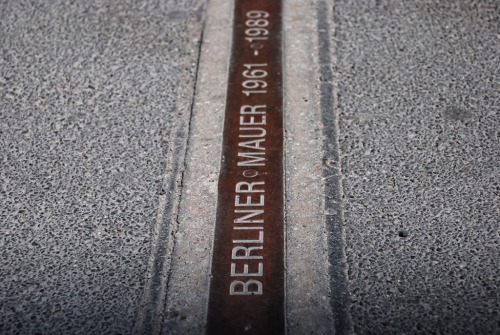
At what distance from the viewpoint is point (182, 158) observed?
3.52 meters

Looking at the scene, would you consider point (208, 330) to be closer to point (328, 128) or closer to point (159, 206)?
point (159, 206)

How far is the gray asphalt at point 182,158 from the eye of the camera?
9.37 ft

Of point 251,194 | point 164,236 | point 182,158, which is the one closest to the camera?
point 164,236

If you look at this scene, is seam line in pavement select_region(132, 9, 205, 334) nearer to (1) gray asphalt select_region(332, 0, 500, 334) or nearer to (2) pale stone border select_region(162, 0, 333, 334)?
(2) pale stone border select_region(162, 0, 333, 334)

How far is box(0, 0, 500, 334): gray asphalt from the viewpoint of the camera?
2855 millimetres

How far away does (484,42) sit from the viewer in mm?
4145

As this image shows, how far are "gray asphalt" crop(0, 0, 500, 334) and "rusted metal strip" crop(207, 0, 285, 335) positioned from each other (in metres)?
0.23

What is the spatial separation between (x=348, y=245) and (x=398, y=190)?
1.32 feet

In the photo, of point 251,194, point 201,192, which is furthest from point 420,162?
point 201,192

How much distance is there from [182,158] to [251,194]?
0.41 meters

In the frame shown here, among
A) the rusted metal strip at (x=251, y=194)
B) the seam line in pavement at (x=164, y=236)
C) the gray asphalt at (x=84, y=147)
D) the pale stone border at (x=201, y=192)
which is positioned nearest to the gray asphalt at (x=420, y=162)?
the rusted metal strip at (x=251, y=194)

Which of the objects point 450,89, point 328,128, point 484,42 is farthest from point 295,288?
point 484,42

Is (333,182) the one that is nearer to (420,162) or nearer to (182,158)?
(420,162)

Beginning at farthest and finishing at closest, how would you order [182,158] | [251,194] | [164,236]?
[182,158] < [251,194] < [164,236]
